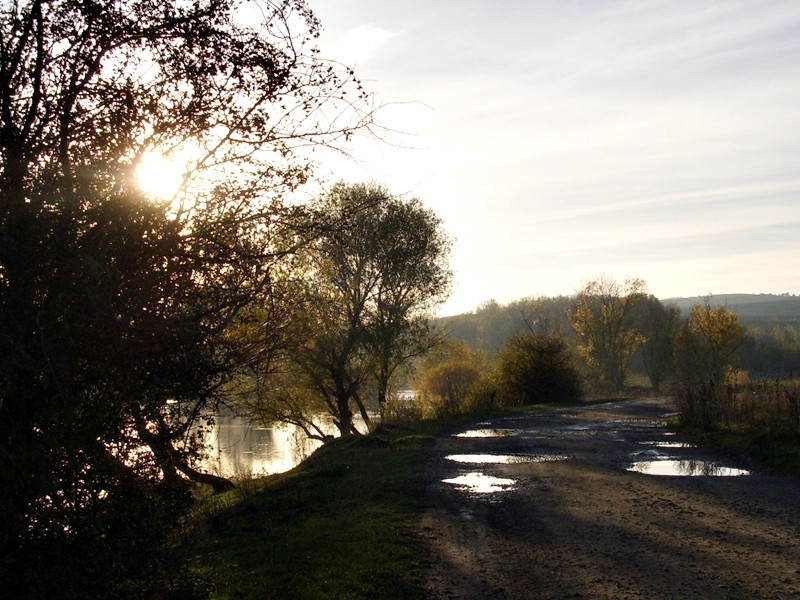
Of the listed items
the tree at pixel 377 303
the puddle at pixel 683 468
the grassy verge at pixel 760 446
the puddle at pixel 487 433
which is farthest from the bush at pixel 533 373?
the puddle at pixel 683 468

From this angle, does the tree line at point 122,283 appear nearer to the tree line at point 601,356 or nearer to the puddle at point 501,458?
the puddle at point 501,458

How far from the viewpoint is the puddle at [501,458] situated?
15367mm

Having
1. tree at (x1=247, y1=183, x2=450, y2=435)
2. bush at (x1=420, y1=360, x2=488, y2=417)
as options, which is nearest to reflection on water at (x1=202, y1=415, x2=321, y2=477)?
tree at (x1=247, y1=183, x2=450, y2=435)

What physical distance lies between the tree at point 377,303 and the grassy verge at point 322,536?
13.4m

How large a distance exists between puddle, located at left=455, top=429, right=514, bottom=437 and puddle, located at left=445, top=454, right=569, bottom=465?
4.35 meters

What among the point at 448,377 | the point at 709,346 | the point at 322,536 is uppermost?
the point at 448,377

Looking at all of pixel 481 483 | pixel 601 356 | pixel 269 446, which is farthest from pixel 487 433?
pixel 601 356

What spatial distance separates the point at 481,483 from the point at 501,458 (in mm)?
3348

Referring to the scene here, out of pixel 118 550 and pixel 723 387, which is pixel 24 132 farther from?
pixel 723 387

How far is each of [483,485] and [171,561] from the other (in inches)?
308

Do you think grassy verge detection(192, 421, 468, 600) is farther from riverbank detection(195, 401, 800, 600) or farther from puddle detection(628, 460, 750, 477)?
puddle detection(628, 460, 750, 477)

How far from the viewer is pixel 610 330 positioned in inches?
2616

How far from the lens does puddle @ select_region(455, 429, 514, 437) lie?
2091 cm

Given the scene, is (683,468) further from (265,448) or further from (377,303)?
(265,448)
